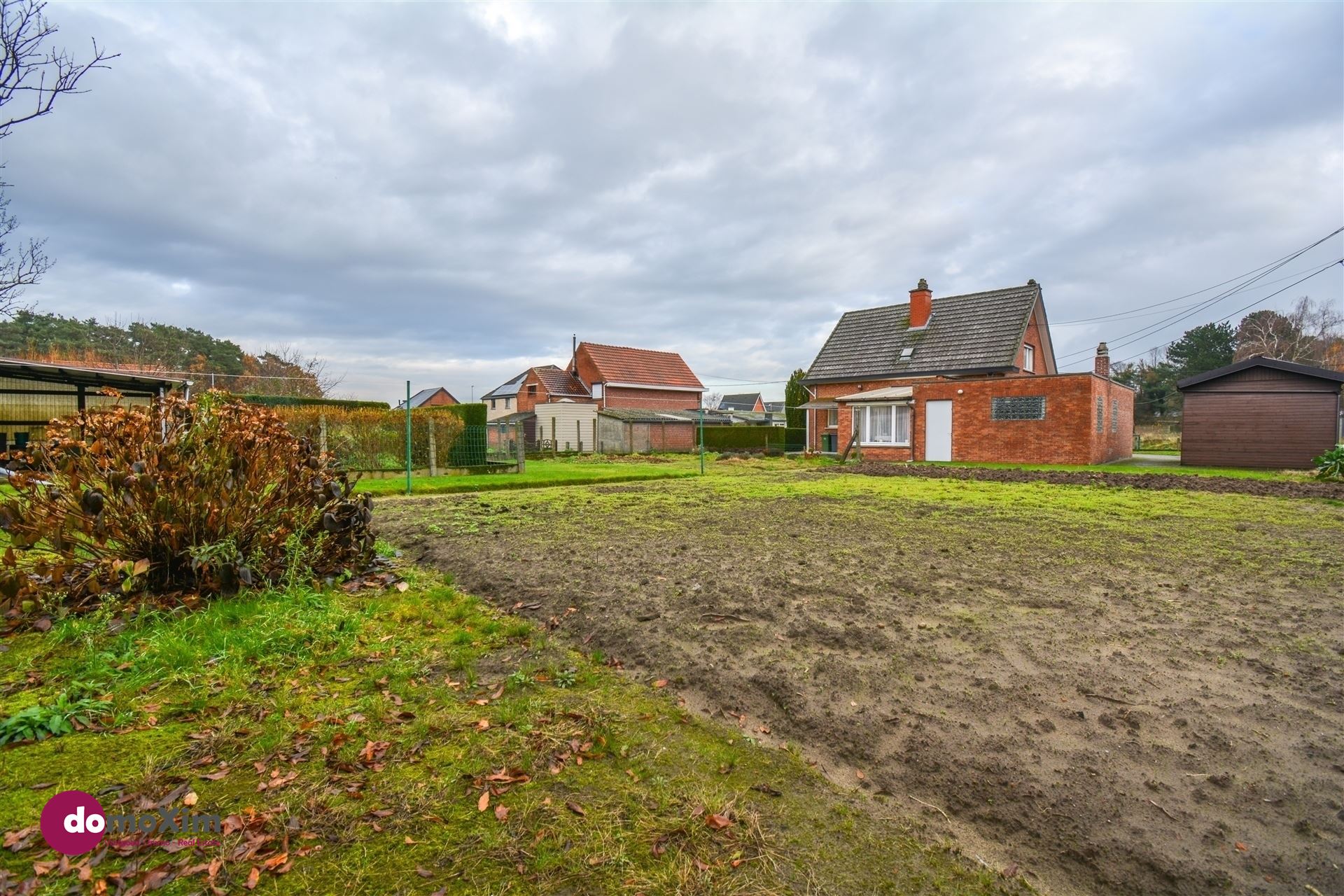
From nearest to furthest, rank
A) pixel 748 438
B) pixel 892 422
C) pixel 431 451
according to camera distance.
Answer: pixel 431 451 < pixel 892 422 < pixel 748 438

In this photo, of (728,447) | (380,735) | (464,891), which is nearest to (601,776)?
(464,891)

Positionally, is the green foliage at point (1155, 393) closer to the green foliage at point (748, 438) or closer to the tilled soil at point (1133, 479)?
the green foliage at point (748, 438)

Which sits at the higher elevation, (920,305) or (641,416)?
(920,305)

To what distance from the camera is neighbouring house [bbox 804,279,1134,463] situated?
20141 mm

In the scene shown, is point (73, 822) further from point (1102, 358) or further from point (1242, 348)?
point (1242, 348)

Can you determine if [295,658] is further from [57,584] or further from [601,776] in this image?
[601,776]

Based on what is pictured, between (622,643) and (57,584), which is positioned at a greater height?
(57,584)

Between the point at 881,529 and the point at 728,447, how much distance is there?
23160 mm

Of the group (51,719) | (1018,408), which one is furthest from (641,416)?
(51,719)

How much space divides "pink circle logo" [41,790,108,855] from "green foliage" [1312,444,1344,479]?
791 inches

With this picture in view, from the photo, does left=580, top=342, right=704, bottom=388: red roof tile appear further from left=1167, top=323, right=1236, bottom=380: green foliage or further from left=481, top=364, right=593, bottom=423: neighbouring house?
left=1167, top=323, right=1236, bottom=380: green foliage

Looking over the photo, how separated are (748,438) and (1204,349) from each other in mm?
41526

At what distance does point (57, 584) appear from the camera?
379 cm

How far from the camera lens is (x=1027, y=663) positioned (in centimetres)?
338
